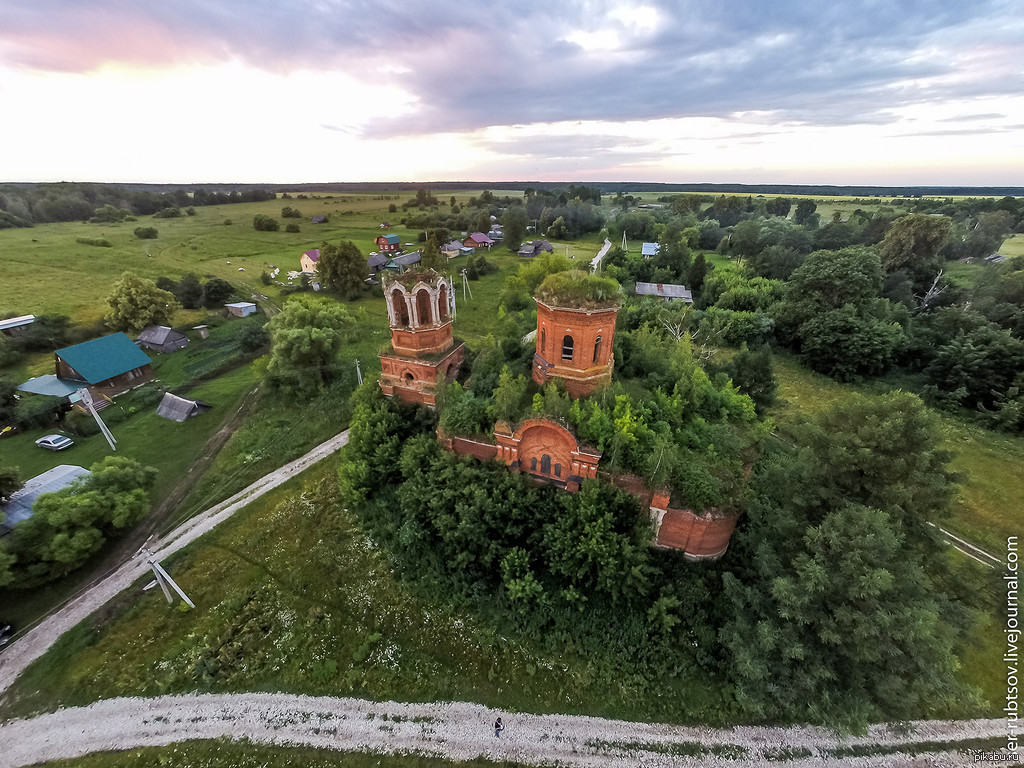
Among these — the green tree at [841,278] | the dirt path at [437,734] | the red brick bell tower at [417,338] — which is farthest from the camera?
the green tree at [841,278]

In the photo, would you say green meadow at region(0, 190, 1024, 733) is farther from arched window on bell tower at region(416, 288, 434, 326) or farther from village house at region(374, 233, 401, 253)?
village house at region(374, 233, 401, 253)

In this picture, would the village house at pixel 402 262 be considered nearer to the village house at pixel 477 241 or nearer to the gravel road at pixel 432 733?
the village house at pixel 477 241

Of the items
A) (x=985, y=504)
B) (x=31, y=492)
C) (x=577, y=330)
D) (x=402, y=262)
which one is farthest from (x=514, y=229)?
(x=31, y=492)

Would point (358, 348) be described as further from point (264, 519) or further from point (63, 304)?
point (63, 304)

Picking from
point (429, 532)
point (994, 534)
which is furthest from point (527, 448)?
point (994, 534)

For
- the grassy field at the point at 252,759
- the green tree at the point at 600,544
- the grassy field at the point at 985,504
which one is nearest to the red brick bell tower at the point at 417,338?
the green tree at the point at 600,544
